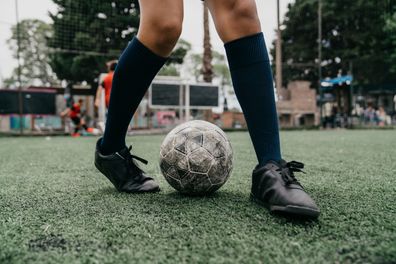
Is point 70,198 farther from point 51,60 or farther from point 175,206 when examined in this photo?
point 51,60

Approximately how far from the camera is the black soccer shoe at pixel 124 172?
1.78 metres

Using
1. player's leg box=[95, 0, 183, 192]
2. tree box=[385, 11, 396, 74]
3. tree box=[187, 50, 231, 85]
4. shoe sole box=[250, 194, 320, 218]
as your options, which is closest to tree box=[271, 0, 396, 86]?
tree box=[385, 11, 396, 74]

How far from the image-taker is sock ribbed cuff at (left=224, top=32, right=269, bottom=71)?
1.57 meters

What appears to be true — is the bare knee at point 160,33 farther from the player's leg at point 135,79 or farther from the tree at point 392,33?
the tree at point 392,33

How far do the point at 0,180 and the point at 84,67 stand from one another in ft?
68.7

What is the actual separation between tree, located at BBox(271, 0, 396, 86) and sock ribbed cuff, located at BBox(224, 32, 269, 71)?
25.0m

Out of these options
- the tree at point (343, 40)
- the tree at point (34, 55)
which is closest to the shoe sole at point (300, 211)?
the tree at point (343, 40)

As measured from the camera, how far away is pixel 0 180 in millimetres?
2525

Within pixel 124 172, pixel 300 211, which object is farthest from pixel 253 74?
pixel 124 172

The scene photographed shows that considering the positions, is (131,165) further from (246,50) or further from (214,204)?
(246,50)

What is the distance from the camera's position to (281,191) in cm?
132

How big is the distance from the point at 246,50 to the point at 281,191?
0.60 metres

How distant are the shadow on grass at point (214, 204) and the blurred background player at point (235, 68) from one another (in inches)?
3.0

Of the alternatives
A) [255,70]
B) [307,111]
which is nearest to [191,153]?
[255,70]
